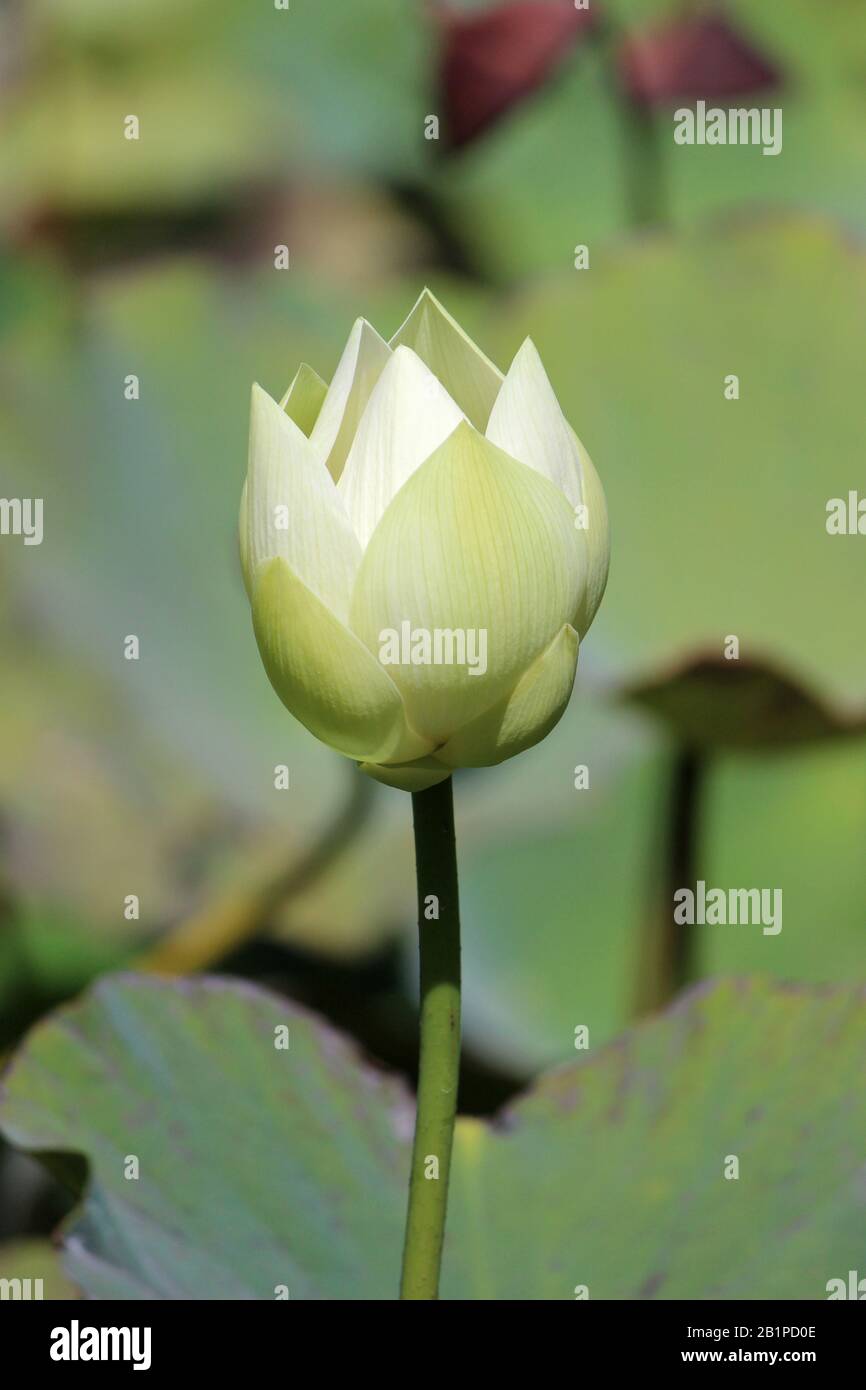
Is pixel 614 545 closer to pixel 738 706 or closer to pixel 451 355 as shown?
pixel 738 706

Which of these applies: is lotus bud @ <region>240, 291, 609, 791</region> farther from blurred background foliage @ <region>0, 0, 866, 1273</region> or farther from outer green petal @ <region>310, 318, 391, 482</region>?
blurred background foliage @ <region>0, 0, 866, 1273</region>

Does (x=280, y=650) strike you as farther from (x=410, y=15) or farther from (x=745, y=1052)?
(x=410, y=15)

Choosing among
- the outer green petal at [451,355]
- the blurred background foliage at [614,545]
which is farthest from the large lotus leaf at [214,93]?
the outer green petal at [451,355]

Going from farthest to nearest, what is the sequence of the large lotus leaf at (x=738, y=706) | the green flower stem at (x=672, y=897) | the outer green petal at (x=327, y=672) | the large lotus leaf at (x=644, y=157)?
the large lotus leaf at (x=644, y=157)
the green flower stem at (x=672, y=897)
the large lotus leaf at (x=738, y=706)
the outer green petal at (x=327, y=672)

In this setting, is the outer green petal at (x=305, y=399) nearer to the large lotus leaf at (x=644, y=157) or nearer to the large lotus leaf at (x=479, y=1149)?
the large lotus leaf at (x=479, y=1149)

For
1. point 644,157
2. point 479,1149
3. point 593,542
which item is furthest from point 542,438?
point 644,157

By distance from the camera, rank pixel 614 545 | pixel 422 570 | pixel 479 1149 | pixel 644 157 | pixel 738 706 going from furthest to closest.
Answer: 1. pixel 644 157
2. pixel 614 545
3. pixel 738 706
4. pixel 479 1149
5. pixel 422 570

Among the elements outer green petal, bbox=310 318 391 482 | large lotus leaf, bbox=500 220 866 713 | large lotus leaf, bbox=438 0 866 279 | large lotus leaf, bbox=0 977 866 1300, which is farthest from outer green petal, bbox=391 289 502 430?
large lotus leaf, bbox=438 0 866 279
